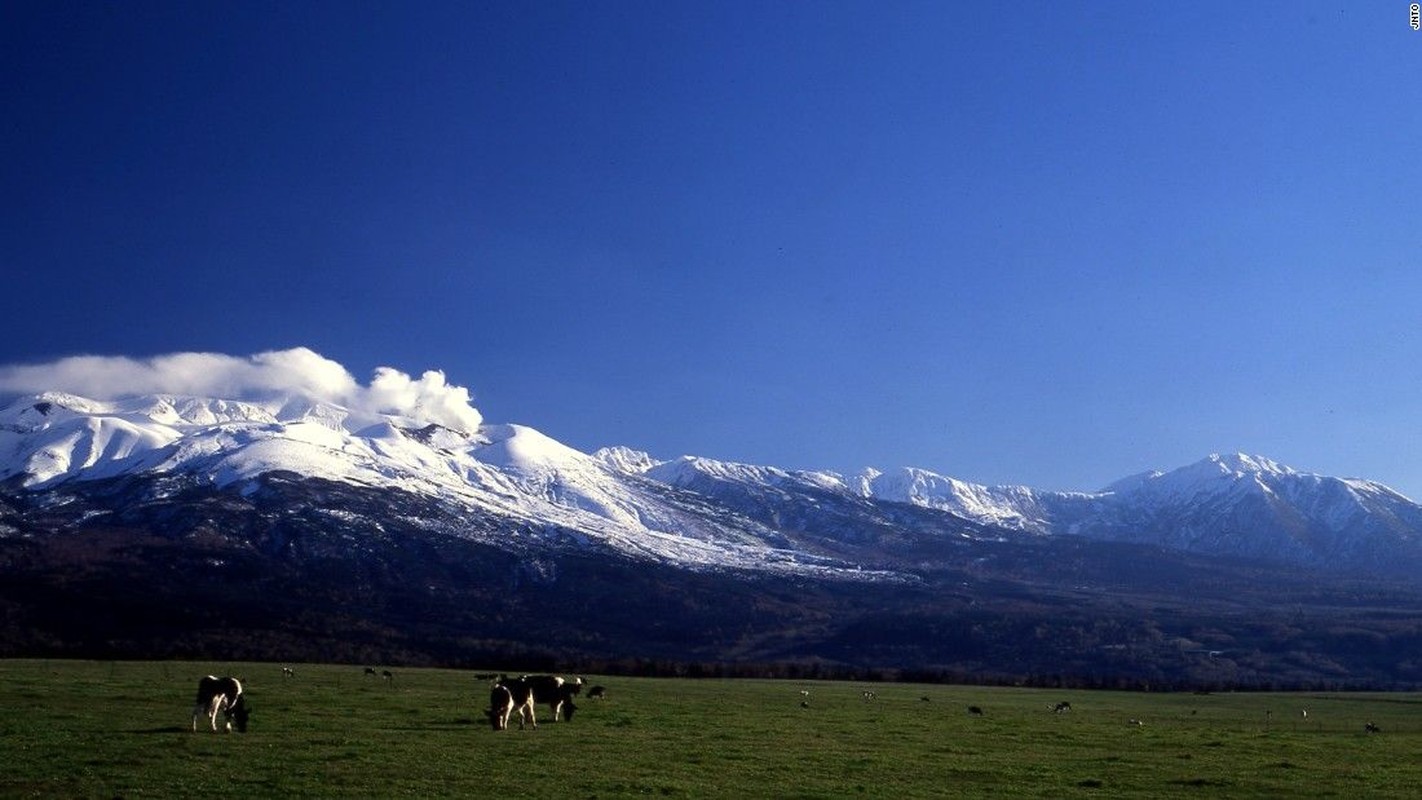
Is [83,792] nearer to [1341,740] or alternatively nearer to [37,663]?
[1341,740]

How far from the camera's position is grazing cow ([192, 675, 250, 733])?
1483 inches

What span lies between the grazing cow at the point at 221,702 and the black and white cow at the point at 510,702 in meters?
8.01

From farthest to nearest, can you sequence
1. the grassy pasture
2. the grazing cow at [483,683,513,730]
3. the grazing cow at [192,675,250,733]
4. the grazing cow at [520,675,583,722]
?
the grazing cow at [520,675,583,722], the grazing cow at [483,683,513,730], the grazing cow at [192,675,250,733], the grassy pasture

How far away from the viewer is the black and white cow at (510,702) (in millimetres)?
41156

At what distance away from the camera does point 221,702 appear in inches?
1517

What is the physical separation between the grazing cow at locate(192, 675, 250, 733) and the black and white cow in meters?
8.01

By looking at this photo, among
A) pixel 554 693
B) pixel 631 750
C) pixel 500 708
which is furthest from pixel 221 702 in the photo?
pixel 631 750

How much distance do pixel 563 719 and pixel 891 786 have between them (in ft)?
61.3

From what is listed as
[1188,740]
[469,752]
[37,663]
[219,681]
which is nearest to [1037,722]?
[1188,740]

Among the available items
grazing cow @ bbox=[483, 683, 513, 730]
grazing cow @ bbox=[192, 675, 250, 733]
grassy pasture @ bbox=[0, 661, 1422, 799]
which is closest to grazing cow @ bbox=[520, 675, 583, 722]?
grassy pasture @ bbox=[0, 661, 1422, 799]

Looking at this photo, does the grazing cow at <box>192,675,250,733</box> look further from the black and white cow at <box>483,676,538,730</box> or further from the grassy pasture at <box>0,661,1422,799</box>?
the black and white cow at <box>483,676,538,730</box>

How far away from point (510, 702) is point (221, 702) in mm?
9299

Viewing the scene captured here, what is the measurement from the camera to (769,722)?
162 ft

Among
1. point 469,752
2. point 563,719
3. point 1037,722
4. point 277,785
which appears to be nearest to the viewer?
point 277,785
